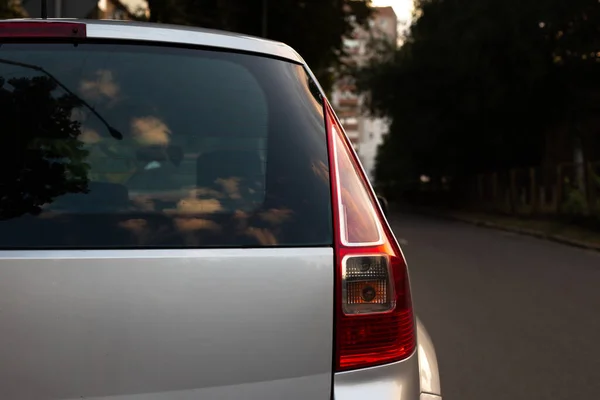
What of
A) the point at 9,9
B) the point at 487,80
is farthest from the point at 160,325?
the point at 487,80

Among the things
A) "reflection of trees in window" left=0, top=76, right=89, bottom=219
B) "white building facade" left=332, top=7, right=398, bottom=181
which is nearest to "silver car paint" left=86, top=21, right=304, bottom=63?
"reflection of trees in window" left=0, top=76, right=89, bottom=219

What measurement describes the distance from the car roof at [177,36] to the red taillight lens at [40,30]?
0.03 meters

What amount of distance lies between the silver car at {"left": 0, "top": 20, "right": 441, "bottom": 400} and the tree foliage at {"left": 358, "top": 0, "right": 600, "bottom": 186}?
76.6 feet

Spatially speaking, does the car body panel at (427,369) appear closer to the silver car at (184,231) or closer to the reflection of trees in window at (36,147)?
the silver car at (184,231)

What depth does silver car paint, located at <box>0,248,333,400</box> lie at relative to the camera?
1.81 m

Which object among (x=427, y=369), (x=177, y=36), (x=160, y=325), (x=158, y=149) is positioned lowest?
(x=427, y=369)

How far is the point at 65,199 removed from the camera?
1.94 m

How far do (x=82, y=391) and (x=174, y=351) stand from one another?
23 cm

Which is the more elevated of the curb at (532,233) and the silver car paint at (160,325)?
the silver car paint at (160,325)

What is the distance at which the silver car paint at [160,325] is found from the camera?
181 centimetres

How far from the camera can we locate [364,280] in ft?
6.64

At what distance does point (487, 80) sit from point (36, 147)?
2614 centimetres

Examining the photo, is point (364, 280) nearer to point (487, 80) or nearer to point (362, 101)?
point (487, 80)

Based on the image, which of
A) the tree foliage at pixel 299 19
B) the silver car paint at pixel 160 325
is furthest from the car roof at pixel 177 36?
the tree foliage at pixel 299 19
